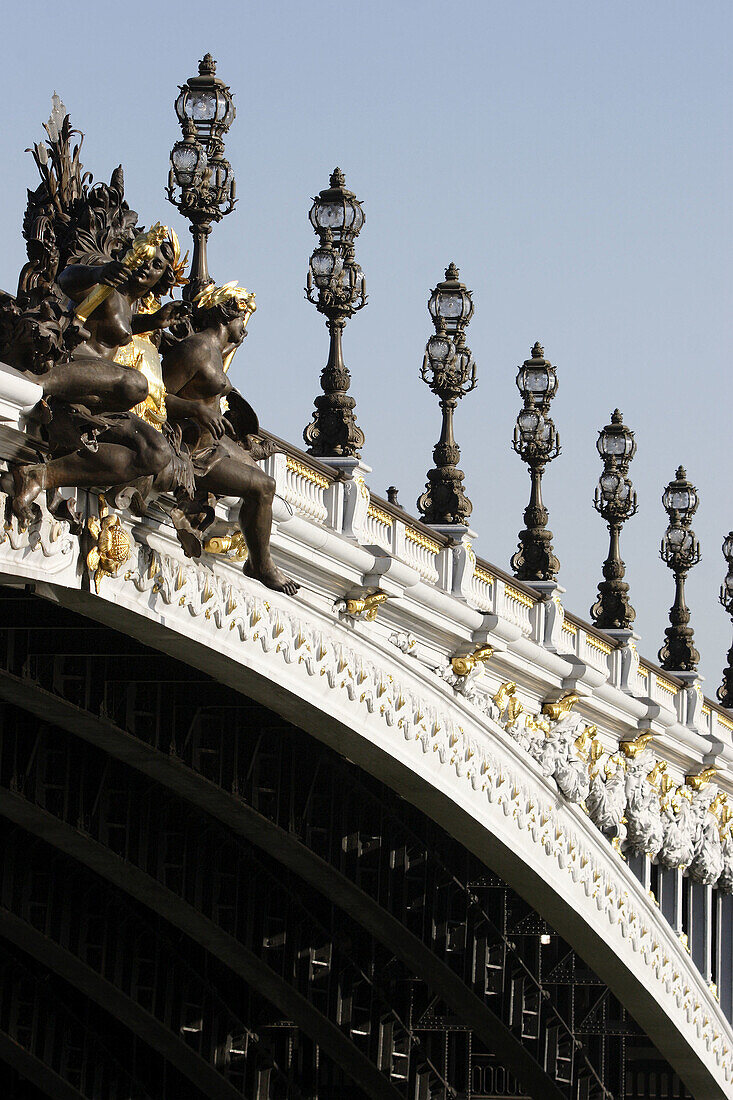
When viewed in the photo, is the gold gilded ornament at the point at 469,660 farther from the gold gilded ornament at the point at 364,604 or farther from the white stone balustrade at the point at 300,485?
the white stone balustrade at the point at 300,485

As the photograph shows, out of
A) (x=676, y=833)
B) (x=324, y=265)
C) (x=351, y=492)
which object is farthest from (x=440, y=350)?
(x=676, y=833)

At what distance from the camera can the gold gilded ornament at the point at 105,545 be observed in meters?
24.5

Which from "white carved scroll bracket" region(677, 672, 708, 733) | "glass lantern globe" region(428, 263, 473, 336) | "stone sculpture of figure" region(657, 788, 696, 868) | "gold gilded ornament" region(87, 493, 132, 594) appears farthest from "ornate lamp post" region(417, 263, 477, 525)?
"white carved scroll bracket" region(677, 672, 708, 733)

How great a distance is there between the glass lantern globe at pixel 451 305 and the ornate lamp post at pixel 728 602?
22312mm

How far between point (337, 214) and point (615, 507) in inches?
622

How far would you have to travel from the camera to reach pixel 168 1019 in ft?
144

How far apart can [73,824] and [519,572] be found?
825 cm

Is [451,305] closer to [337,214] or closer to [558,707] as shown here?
[337,214]

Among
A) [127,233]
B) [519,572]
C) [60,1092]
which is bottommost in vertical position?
[60,1092]

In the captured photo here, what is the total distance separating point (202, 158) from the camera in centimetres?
2588

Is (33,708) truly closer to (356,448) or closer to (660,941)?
(356,448)

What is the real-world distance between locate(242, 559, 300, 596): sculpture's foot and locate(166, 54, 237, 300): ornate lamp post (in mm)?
2901

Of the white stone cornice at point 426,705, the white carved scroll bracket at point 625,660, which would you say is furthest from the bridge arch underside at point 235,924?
the white carved scroll bracket at point 625,660

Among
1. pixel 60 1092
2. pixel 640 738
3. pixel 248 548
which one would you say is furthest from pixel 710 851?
pixel 248 548
